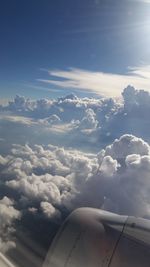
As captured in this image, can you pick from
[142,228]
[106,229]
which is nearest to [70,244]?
[106,229]

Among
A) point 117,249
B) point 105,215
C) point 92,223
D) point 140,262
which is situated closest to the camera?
point 140,262

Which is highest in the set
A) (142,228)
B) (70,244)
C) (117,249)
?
(142,228)

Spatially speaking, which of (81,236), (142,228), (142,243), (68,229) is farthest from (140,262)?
(68,229)

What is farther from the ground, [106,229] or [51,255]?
[106,229]

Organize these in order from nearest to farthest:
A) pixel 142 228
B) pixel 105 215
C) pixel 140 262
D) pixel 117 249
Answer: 1. pixel 140 262
2. pixel 117 249
3. pixel 142 228
4. pixel 105 215

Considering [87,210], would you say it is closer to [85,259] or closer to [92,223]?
[92,223]

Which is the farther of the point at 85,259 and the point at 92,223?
the point at 92,223

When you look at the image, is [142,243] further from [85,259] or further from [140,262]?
[85,259]
